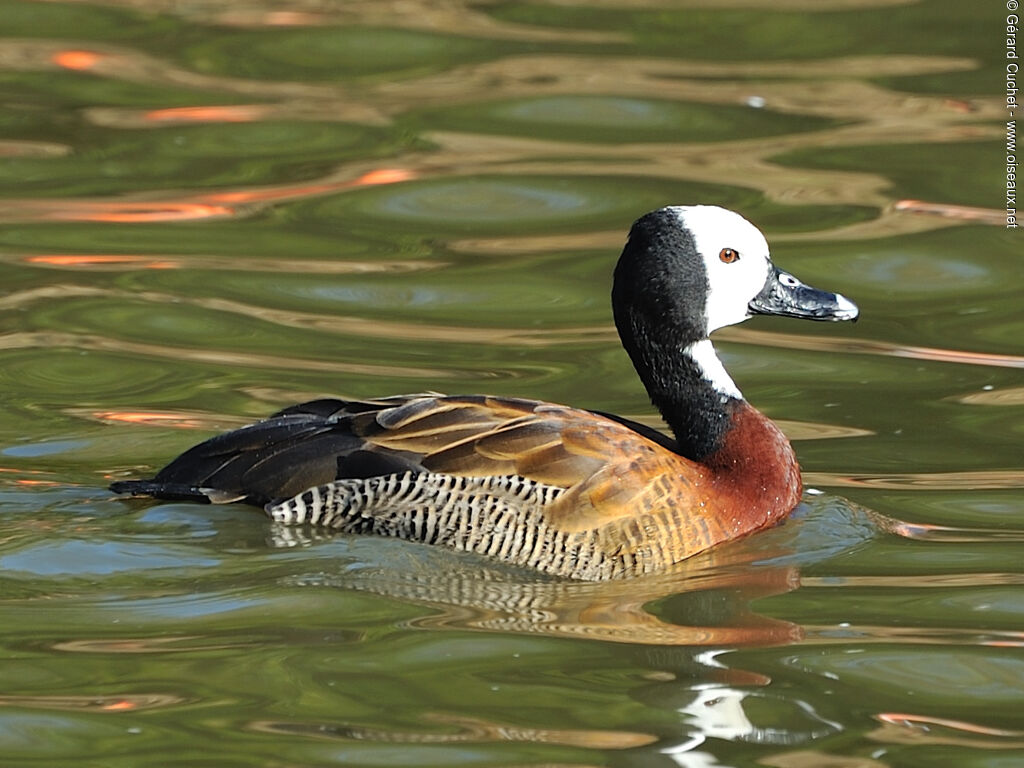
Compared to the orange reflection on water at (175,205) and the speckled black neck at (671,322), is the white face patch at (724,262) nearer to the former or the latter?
the speckled black neck at (671,322)

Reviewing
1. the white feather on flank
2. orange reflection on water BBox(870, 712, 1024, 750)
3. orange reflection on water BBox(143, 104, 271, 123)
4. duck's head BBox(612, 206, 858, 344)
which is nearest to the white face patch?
duck's head BBox(612, 206, 858, 344)

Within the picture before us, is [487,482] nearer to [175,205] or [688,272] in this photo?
[688,272]

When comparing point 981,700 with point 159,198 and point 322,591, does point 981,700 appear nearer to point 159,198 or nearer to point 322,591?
point 322,591

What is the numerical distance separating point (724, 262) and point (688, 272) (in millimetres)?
229

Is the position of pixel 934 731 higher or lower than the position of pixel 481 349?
lower

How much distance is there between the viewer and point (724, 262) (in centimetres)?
994

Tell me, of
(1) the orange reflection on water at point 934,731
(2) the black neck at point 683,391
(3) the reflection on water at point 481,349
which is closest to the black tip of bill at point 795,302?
(2) the black neck at point 683,391

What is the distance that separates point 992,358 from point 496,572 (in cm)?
461

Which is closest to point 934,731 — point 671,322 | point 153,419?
Result: point 671,322

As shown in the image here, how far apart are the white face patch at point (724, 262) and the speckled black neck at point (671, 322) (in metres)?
0.05

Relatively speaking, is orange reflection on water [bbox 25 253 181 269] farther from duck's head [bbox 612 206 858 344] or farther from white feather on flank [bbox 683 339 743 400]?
white feather on flank [bbox 683 339 743 400]

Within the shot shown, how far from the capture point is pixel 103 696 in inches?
301

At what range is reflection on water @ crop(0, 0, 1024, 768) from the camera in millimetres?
7664

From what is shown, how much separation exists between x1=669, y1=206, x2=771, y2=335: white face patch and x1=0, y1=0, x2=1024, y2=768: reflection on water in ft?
3.55
